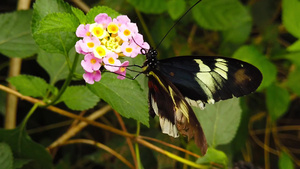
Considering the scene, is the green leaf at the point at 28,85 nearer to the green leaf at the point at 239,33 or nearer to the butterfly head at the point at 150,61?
the butterfly head at the point at 150,61

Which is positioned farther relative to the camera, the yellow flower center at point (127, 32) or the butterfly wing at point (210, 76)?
the butterfly wing at point (210, 76)

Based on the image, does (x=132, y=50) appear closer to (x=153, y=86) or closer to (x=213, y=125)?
(x=153, y=86)

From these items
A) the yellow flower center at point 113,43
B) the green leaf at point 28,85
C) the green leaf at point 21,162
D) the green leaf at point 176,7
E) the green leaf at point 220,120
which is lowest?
the green leaf at point 21,162

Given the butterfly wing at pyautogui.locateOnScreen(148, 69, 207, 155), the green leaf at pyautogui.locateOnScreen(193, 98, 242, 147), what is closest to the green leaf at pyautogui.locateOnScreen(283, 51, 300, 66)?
the green leaf at pyautogui.locateOnScreen(193, 98, 242, 147)

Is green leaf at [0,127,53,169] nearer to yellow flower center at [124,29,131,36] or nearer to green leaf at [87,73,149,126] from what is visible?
green leaf at [87,73,149,126]

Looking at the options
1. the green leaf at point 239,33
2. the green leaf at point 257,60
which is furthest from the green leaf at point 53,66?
the green leaf at point 239,33

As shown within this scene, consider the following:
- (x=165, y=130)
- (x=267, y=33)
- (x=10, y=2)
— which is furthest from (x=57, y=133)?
(x=267, y=33)

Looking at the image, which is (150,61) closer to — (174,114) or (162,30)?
(174,114)
